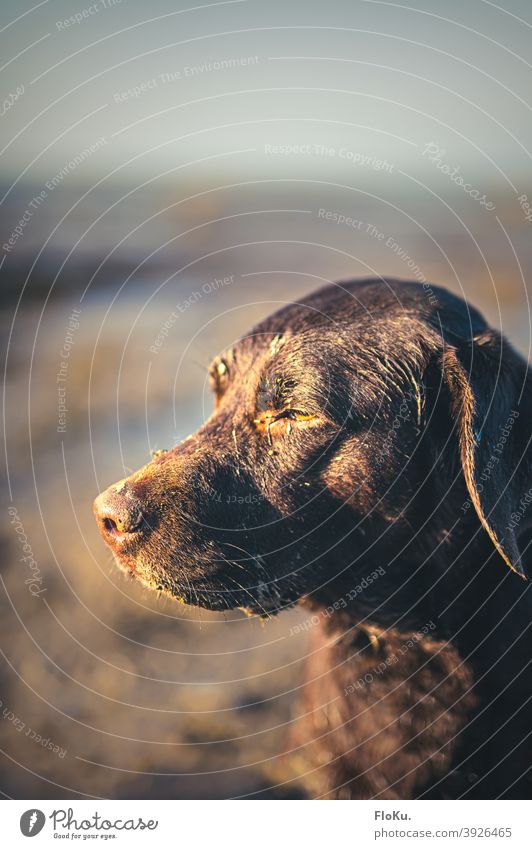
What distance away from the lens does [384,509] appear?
335cm

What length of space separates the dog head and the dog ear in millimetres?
12

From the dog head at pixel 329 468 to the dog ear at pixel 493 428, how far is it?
0.01 m

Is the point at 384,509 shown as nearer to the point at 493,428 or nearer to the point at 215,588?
the point at 493,428

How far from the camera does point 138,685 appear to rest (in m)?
5.52

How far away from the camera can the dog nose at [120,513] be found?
3262mm

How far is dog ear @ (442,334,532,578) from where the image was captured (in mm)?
2896

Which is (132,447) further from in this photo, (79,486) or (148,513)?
(148,513)

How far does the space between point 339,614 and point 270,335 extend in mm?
1565
